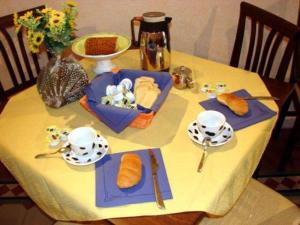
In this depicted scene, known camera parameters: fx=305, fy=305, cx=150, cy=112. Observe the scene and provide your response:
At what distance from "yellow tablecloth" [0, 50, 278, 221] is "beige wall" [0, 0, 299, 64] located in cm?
71

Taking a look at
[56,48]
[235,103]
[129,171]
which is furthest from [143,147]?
[56,48]

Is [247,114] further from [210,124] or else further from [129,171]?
[129,171]

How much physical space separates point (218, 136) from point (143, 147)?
0.23 m

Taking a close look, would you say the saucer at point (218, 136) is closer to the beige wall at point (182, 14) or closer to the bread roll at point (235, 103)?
the bread roll at point (235, 103)

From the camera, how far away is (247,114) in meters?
1.02

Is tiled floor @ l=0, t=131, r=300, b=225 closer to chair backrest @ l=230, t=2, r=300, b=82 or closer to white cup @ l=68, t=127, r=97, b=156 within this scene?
chair backrest @ l=230, t=2, r=300, b=82

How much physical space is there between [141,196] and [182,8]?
1292 millimetres

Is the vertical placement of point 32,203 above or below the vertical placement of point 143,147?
below

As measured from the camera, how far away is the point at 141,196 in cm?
78

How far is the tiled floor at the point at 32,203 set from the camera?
1.65 m

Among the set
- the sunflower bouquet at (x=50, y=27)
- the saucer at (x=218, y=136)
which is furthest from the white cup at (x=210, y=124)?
the sunflower bouquet at (x=50, y=27)

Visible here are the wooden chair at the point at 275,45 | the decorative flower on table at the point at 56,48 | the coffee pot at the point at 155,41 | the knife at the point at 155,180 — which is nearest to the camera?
the knife at the point at 155,180

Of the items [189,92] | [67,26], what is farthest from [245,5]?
[67,26]

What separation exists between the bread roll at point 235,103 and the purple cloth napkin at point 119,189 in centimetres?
31
